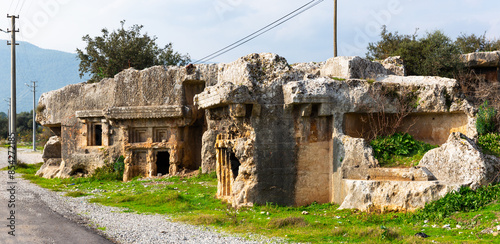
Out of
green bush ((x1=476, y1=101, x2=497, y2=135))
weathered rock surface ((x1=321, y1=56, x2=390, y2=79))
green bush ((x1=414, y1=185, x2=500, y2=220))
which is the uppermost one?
weathered rock surface ((x1=321, y1=56, x2=390, y2=79))

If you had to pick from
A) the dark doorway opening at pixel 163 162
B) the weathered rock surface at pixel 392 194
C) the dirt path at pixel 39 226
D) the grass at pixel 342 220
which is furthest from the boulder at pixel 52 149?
the weathered rock surface at pixel 392 194

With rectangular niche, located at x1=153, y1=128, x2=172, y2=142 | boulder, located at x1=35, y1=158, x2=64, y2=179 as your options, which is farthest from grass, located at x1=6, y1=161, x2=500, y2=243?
boulder, located at x1=35, y1=158, x2=64, y2=179

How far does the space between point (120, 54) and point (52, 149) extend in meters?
7.55

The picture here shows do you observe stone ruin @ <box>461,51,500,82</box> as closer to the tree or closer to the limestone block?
the limestone block

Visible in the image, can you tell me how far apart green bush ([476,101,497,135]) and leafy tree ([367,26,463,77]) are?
22.1 feet

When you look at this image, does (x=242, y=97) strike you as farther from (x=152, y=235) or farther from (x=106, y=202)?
(x=106, y=202)

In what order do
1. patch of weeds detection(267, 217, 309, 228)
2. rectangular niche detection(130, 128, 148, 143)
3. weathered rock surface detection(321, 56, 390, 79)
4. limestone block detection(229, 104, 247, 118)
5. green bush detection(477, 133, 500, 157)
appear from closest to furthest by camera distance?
patch of weeds detection(267, 217, 309, 228) → green bush detection(477, 133, 500, 157) → limestone block detection(229, 104, 247, 118) → weathered rock surface detection(321, 56, 390, 79) → rectangular niche detection(130, 128, 148, 143)

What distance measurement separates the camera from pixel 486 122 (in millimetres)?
9633

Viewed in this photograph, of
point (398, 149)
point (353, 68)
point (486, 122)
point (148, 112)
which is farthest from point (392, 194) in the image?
point (148, 112)

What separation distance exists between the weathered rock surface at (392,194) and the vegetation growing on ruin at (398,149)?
905 mm

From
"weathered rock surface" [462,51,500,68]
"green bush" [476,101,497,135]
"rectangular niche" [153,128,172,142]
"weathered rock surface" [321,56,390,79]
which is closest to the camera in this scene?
"green bush" [476,101,497,135]

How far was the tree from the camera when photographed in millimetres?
27859

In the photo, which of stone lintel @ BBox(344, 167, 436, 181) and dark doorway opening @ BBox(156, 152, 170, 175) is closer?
stone lintel @ BBox(344, 167, 436, 181)

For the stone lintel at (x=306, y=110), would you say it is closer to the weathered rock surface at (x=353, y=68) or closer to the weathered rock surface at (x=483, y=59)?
the weathered rock surface at (x=353, y=68)
